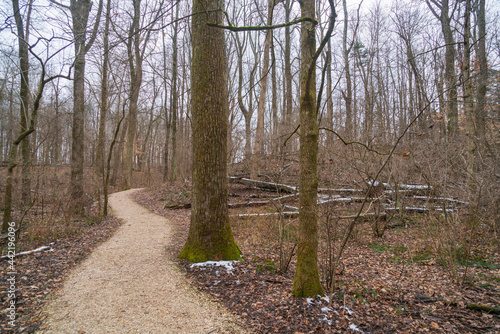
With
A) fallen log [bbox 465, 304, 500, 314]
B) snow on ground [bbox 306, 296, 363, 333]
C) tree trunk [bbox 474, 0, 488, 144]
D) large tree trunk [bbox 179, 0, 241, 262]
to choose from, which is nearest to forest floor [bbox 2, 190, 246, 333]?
Result: large tree trunk [bbox 179, 0, 241, 262]

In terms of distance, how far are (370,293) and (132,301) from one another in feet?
10.7

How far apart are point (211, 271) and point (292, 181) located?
851 centimetres

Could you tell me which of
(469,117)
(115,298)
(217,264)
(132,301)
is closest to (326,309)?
(217,264)

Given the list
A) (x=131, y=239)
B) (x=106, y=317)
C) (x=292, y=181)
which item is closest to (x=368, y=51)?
(x=292, y=181)

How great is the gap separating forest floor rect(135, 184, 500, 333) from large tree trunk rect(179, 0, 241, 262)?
459mm

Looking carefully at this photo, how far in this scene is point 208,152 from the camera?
4.68 metres

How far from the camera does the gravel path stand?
2822mm

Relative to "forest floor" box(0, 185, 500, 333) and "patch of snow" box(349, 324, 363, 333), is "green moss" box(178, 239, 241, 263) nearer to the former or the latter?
"forest floor" box(0, 185, 500, 333)

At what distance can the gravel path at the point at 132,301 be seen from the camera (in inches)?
111

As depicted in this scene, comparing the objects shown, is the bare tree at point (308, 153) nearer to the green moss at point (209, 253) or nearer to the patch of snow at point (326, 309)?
the patch of snow at point (326, 309)

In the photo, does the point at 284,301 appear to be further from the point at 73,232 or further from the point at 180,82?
the point at 180,82

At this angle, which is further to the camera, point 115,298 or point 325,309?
point 115,298

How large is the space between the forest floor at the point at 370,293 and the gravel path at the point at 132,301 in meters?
0.29

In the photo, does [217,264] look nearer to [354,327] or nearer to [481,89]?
[354,327]
